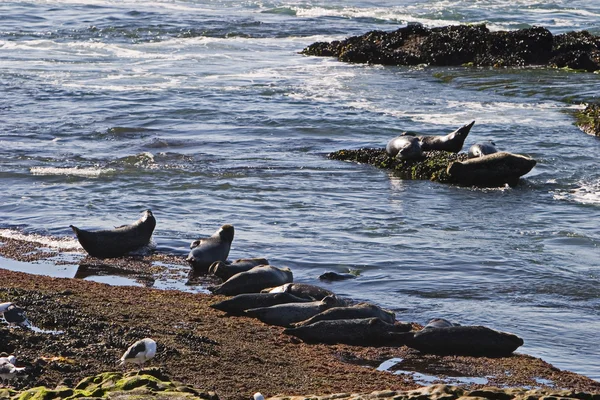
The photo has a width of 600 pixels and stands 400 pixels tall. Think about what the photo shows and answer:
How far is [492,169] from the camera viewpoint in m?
13.0

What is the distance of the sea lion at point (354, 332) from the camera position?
23.3 feet

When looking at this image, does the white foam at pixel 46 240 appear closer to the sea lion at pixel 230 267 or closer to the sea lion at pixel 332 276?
the sea lion at pixel 230 267

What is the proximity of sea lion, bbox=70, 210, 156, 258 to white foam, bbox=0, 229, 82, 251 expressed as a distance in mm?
338

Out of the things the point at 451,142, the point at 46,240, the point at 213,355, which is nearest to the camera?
the point at 213,355

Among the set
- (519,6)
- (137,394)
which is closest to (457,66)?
(519,6)

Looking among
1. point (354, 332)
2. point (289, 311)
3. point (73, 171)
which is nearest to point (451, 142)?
point (73, 171)

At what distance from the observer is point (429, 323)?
731 cm

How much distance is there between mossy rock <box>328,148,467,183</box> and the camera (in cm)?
1353

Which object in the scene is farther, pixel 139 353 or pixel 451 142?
pixel 451 142

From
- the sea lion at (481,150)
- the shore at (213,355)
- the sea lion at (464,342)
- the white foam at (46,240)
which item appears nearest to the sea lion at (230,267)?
the shore at (213,355)

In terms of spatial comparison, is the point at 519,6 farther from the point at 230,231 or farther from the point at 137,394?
the point at 137,394

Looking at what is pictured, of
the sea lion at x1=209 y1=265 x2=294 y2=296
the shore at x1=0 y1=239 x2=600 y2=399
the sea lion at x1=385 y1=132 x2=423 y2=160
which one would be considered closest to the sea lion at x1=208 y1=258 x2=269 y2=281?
the sea lion at x1=209 y1=265 x2=294 y2=296

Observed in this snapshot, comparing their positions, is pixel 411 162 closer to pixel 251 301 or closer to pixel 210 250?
pixel 210 250

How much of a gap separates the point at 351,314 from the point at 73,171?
23.6 feet
